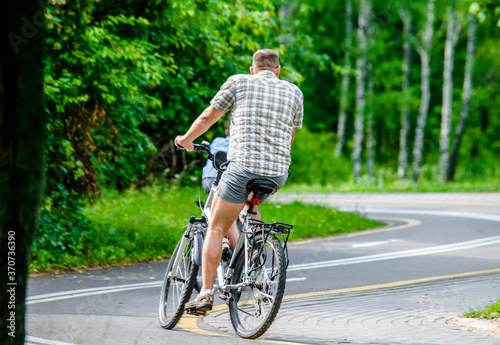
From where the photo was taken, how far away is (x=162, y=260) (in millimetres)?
9188

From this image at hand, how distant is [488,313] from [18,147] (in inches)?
161

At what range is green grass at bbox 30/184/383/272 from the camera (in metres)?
8.73

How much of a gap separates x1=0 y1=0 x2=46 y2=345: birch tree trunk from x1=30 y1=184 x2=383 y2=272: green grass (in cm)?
497

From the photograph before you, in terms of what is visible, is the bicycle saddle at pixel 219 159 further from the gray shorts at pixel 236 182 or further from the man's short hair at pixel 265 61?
the man's short hair at pixel 265 61

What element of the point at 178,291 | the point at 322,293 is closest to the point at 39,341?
the point at 178,291

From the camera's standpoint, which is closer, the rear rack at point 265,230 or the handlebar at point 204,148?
the rear rack at point 265,230

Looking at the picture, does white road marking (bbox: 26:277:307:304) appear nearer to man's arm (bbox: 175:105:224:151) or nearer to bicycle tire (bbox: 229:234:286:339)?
bicycle tire (bbox: 229:234:286:339)

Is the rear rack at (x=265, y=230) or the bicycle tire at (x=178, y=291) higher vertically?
the rear rack at (x=265, y=230)

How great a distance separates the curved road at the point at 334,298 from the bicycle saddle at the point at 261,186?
3.48ft

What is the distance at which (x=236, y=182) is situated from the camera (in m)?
4.92

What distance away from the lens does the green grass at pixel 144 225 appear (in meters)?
8.73

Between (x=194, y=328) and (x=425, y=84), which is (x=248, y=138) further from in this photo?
(x=425, y=84)

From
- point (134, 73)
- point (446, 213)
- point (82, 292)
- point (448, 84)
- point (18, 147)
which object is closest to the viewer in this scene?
point (18, 147)

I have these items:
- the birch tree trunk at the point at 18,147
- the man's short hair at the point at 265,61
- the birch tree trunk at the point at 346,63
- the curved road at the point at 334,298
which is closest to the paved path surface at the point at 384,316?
the curved road at the point at 334,298
